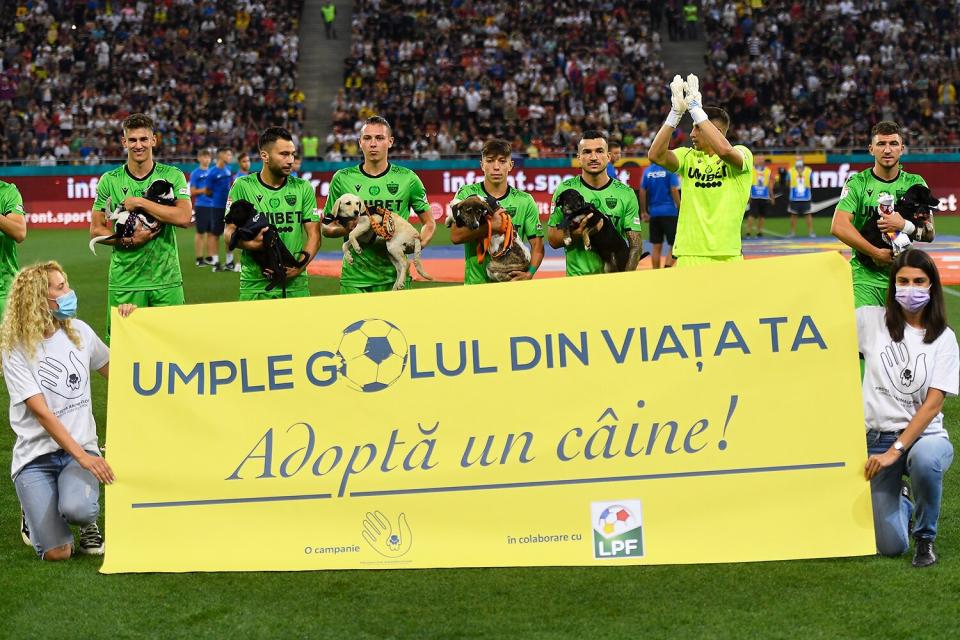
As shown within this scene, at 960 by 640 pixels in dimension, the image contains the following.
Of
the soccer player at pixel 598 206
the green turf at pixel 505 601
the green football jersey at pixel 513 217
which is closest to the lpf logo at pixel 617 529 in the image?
the green turf at pixel 505 601

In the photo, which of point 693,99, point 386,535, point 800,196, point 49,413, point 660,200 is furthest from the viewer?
point 800,196

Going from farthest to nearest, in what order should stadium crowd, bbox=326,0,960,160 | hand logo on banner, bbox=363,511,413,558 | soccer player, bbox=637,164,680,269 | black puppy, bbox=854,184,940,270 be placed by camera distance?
stadium crowd, bbox=326,0,960,160 < soccer player, bbox=637,164,680,269 < black puppy, bbox=854,184,940,270 < hand logo on banner, bbox=363,511,413,558

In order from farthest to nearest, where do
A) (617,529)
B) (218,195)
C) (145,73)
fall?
1. (145,73)
2. (218,195)
3. (617,529)

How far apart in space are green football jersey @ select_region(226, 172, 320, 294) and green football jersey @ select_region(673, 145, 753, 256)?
2.52 meters

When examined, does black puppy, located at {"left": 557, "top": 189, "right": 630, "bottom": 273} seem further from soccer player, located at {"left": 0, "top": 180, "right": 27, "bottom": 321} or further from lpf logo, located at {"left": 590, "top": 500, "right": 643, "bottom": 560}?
soccer player, located at {"left": 0, "top": 180, "right": 27, "bottom": 321}

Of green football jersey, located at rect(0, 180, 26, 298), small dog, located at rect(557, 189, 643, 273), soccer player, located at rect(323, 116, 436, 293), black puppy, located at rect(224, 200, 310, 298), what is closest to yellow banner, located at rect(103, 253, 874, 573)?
black puppy, located at rect(224, 200, 310, 298)

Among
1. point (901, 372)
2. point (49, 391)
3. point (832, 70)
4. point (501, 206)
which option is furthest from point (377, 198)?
point (832, 70)

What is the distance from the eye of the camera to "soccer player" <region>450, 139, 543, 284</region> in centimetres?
781

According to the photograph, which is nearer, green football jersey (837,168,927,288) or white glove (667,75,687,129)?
white glove (667,75,687,129)

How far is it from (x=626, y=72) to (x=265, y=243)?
33054 millimetres

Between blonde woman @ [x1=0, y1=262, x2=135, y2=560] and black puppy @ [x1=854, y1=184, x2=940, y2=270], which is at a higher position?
black puppy @ [x1=854, y1=184, x2=940, y2=270]

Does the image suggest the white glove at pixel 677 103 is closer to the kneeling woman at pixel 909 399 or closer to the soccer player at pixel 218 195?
the kneeling woman at pixel 909 399

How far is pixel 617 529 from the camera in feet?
18.7

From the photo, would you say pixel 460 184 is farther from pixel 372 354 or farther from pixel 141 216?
pixel 372 354
